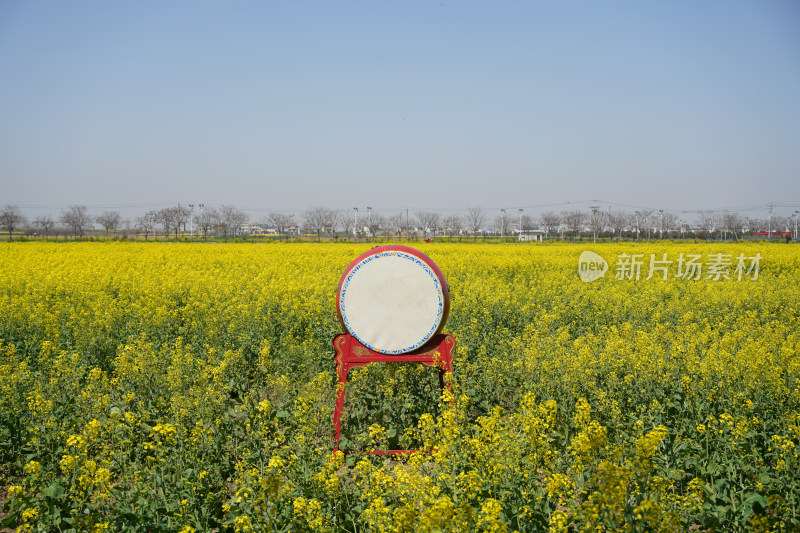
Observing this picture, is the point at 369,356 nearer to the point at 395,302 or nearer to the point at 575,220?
the point at 395,302

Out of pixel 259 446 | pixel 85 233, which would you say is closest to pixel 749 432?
pixel 259 446

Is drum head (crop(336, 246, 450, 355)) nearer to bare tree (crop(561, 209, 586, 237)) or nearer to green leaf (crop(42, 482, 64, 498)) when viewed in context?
green leaf (crop(42, 482, 64, 498))

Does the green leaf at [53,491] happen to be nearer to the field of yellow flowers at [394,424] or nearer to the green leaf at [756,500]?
the field of yellow flowers at [394,424]

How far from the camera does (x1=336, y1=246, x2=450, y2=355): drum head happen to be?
6.55 m

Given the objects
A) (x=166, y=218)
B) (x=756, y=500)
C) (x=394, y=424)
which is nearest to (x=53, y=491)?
(x=394, y=424)

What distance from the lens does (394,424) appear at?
22.9 ft

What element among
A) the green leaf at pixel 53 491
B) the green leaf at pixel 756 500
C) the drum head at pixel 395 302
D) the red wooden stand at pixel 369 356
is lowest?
the green leaf at pixel 756 500

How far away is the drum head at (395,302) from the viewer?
655 centimetres

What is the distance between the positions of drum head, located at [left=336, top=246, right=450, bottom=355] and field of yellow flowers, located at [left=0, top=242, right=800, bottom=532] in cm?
79

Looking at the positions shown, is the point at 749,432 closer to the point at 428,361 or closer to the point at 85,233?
the point at 428,361

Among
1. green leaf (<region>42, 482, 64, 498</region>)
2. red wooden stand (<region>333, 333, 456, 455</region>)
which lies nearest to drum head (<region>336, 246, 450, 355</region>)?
red wooden stand (<region>333, 333, 456, 455</region>)

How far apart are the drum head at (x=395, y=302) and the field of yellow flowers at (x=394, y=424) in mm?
793

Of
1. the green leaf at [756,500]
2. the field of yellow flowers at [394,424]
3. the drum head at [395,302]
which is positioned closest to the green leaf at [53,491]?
the field of yellow flowers at [394,424]

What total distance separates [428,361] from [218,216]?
12741 centimetres
